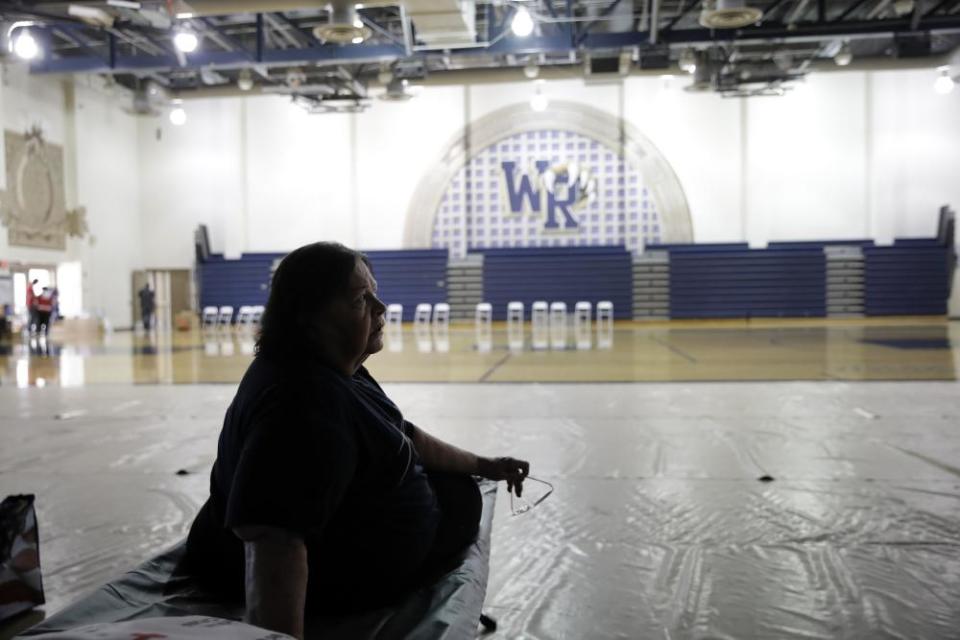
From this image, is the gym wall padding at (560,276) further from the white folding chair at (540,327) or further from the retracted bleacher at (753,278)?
the retracted bleacher at (753,278)

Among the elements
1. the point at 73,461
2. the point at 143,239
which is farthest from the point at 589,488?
the point at 143,239

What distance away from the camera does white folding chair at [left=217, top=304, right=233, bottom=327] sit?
1947 cm

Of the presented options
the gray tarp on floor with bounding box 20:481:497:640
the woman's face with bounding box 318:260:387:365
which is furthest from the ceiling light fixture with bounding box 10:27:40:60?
the woman's face with bounding box 318:260:387:365

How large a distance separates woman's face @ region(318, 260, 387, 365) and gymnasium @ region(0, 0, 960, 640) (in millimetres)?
557

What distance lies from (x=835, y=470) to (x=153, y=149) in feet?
71.4

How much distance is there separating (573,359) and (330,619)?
7758 mm

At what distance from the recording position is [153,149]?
21.2 meters

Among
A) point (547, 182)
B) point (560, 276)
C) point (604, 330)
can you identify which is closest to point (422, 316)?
point (560, 276)

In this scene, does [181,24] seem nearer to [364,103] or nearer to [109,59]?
[109,59]

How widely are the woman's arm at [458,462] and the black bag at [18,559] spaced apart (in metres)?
1.09

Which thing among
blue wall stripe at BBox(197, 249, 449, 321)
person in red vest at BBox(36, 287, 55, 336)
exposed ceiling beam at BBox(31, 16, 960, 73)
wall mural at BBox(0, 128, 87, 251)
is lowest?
person in red vest at BBox(36, 287, 55, 336)

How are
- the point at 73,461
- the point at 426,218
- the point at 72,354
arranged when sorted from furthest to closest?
1. the point at 426,218
2. the point at 72,354
3. the point at 73,461

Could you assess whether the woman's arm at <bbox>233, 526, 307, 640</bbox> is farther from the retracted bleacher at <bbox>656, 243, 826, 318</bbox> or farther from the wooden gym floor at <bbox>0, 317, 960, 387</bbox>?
the retracted bleacher at <bbox>656, 243, 826, 318</bbox>

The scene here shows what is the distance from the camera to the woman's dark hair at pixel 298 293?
138 cm
